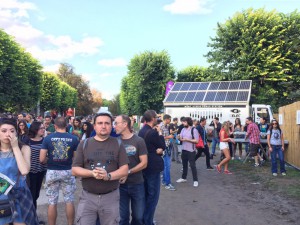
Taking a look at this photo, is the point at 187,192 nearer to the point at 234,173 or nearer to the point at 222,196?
the point at 222,196

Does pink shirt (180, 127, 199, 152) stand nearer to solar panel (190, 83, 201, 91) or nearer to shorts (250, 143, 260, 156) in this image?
shorts (250, 143, 260, 156)

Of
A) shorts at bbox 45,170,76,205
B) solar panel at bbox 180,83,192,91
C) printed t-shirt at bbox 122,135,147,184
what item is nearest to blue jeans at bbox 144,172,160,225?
printed t-shirt at bbox 122,135,147,184

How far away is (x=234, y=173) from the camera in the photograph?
37.5ft

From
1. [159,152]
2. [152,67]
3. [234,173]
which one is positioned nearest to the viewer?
[159,152]

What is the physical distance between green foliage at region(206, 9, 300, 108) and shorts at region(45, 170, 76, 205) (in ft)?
90.9

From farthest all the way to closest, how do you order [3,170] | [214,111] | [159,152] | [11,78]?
[11,78], [214,111], [159,152], [3,170]

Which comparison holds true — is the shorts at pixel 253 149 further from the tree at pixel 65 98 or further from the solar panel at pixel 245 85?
the tree at pixel 65 98

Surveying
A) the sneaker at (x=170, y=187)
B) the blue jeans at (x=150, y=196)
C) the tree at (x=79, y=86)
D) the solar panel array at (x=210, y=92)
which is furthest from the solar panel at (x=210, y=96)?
the tree at (x=79, y=86)

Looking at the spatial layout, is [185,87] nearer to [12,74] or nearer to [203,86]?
[203,86]

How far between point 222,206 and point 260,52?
25.1m

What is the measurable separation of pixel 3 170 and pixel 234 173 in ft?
30.2

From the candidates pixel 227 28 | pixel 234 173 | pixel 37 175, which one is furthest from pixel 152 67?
pixel 37 175

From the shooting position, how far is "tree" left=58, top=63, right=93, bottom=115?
7962 centimetres

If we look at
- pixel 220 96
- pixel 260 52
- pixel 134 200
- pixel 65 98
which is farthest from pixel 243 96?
pixel 65 98
